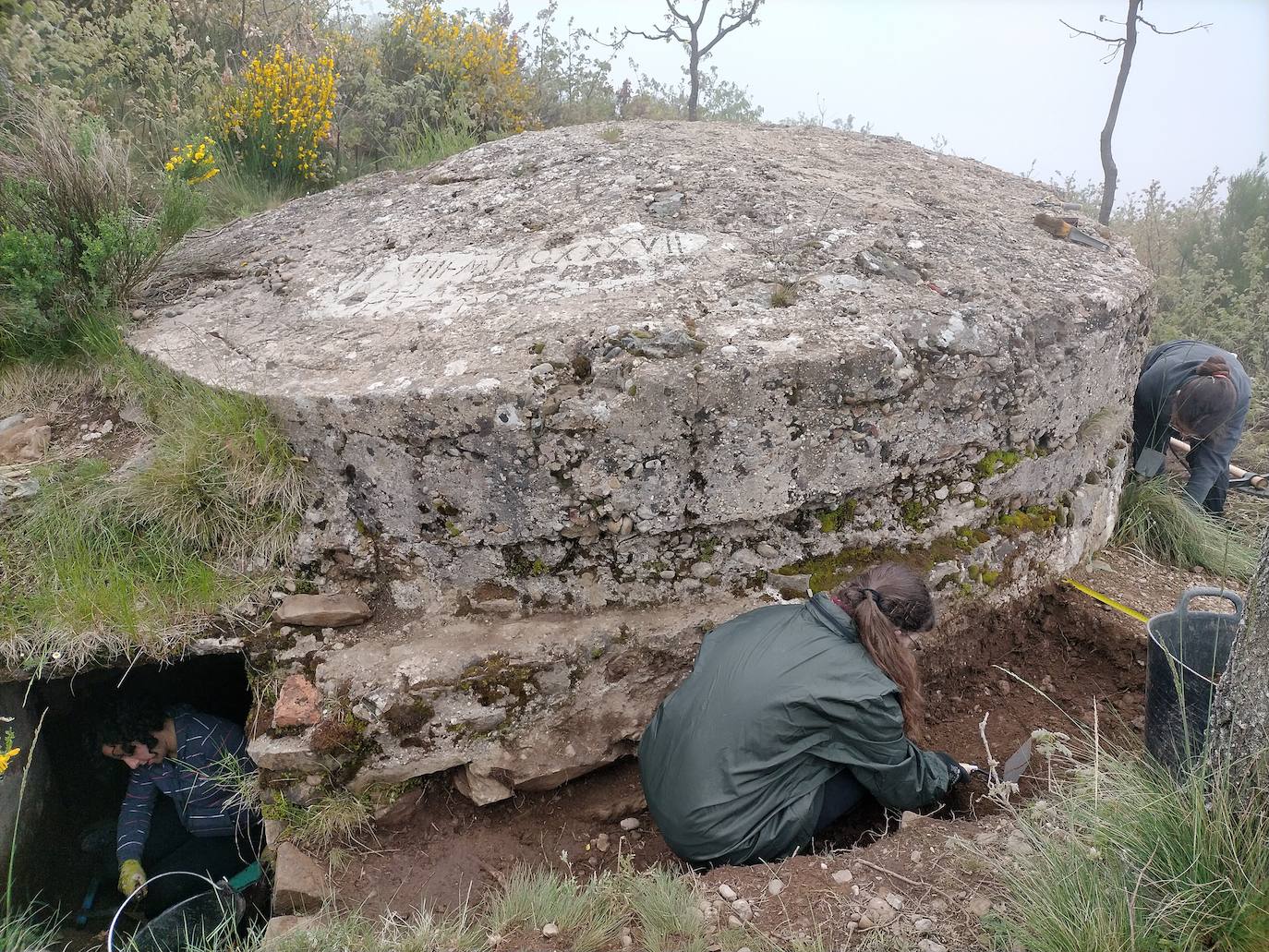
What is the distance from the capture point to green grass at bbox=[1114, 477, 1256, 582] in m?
4.10

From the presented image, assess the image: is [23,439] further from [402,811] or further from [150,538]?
[402,811]

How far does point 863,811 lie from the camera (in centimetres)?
288

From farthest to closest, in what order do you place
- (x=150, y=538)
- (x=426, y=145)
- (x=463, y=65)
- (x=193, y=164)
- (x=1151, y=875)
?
(x=463, y=65), (x=426, y=145), (x=193, y=164), (x=150, y=538), (x=1151, y=875)

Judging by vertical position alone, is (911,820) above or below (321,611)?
below

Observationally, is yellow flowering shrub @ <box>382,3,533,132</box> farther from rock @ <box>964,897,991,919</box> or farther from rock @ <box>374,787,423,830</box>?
rock @ <box>964,897,991,919</box>

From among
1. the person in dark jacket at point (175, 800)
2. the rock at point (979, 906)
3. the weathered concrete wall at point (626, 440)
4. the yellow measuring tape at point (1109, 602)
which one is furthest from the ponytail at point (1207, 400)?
the person in dark jacket at point (175, 800)

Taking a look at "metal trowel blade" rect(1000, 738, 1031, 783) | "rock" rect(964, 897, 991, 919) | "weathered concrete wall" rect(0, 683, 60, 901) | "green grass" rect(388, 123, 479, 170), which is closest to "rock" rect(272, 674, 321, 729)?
"weathered concrete wall" rect(0, 683, 60, 901)

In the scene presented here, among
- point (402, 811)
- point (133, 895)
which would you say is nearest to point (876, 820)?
point (402, 811)

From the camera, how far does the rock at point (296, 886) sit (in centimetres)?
262

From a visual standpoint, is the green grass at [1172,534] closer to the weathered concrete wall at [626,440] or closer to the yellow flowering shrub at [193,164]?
the weathered concrete wall at [626,440]

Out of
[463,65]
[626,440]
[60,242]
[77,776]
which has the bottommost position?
[77,776]

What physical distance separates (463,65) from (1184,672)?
5.94 m

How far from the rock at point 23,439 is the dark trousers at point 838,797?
3.18m

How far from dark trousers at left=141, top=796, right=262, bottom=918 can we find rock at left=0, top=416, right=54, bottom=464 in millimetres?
1537
